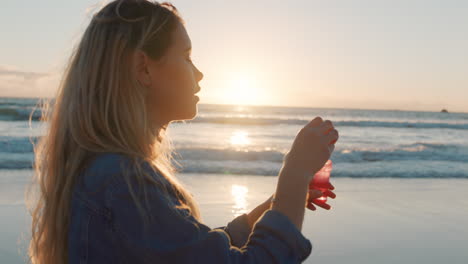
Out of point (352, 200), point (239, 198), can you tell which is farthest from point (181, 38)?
point (352, 200)

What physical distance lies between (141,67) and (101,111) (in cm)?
16

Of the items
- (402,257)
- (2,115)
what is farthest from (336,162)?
(2,115)

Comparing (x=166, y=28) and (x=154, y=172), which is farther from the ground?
(x=166, y=28)

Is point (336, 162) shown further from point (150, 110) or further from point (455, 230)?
point (150, 110)

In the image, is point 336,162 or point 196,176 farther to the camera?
point 336,162

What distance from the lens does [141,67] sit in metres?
1.17

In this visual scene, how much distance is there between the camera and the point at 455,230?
17.0 feet

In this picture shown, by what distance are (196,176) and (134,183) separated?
7.58 metres

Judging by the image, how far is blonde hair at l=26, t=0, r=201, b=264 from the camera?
1073mm

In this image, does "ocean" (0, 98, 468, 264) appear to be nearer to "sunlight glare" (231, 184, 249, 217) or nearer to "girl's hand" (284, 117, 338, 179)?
"sunlight glare" (231, 184, 249, 217)

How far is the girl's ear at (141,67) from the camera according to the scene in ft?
3.80

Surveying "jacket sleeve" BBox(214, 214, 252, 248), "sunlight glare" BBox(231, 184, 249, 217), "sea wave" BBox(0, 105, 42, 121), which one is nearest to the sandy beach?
"sunlight glare" BBox(231, 184, 249, 217)

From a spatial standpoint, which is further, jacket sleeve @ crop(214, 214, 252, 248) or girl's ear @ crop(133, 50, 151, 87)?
jacket sleeve @ crop(214, 214, 252, 248)

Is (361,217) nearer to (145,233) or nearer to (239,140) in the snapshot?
(145,233)
